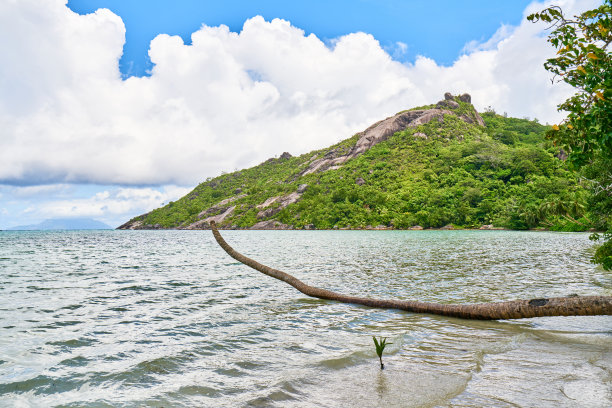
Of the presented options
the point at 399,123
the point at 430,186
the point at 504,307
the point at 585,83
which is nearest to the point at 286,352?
the point at 504,307

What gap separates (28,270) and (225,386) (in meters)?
24.1

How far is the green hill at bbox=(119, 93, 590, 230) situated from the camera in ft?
331

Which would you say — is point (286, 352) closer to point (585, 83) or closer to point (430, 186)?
point (585, 83)

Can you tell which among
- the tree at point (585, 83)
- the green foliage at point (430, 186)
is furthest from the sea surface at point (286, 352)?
the green foliage at point (430, 186)

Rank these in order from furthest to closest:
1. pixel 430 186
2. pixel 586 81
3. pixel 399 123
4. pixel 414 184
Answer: pixel 399 123 → pixel 414 184 → pixel 430 186 → pixel 586 81

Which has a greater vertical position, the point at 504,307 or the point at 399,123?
the point at 399,123

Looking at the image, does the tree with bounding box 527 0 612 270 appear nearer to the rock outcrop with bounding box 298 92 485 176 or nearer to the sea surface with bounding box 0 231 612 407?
the sea surface with bounding box 0 231 612 407

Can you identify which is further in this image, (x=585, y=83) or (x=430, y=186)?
(x=430, y=186)

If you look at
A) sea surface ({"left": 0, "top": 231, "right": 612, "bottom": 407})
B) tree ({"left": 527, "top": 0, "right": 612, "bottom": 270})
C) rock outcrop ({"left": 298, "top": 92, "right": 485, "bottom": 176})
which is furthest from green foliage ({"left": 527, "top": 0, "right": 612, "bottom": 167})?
rock outcrop ({"left": 298, "top": 92, "right": 485, "bottom": 176})

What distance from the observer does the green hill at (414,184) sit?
100938mm

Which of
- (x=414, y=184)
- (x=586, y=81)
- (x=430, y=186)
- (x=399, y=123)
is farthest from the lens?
(x=399, y=123)

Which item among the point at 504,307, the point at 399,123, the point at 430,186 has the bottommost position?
the point at 504,307

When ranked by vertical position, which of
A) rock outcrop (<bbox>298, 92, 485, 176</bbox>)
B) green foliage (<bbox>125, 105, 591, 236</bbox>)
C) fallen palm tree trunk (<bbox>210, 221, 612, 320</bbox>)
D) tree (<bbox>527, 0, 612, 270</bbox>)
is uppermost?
rock outcrop (<bbox>298, 92, 485, 176</bbox>)

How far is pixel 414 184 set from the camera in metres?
124
